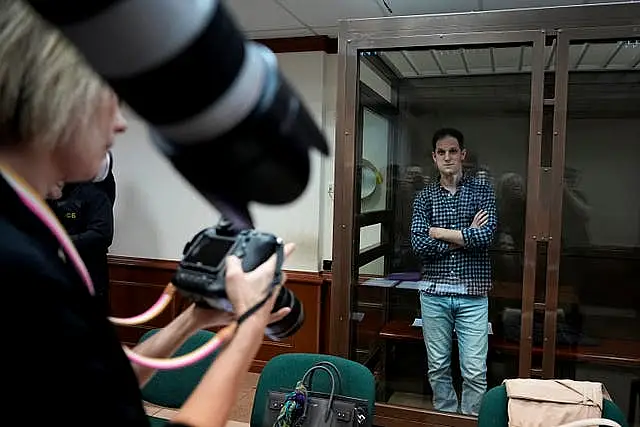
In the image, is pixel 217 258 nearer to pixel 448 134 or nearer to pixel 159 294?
pixel 448 134

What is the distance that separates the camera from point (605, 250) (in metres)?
2.99

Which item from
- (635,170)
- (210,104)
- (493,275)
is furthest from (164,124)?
(635,170)

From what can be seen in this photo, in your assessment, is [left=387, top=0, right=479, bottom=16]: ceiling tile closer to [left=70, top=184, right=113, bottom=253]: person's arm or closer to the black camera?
[left=70, top=184, right=113, bottom=253]: person's arm

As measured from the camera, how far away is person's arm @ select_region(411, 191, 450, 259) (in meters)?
2.78

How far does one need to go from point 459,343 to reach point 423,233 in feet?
1.83

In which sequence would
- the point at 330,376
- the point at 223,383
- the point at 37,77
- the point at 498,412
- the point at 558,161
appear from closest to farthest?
the point at 37,77 < the point at 223,383 < the point at 498,412 < the point at 330,376 < the point at 558,161

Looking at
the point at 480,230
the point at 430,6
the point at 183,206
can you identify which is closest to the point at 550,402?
the point at 480,230

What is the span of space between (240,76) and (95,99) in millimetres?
205

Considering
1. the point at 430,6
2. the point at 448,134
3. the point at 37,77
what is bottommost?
the point at 37,77

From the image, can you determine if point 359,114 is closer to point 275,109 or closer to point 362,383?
point 362,383

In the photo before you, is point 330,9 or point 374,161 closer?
point 374,161

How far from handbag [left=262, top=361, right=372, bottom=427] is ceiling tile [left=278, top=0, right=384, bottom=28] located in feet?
6.03

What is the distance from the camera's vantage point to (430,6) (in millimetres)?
2922

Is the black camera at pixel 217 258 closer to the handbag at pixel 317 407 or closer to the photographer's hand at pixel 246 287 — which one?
the photographer's hand at pixel 246 287
